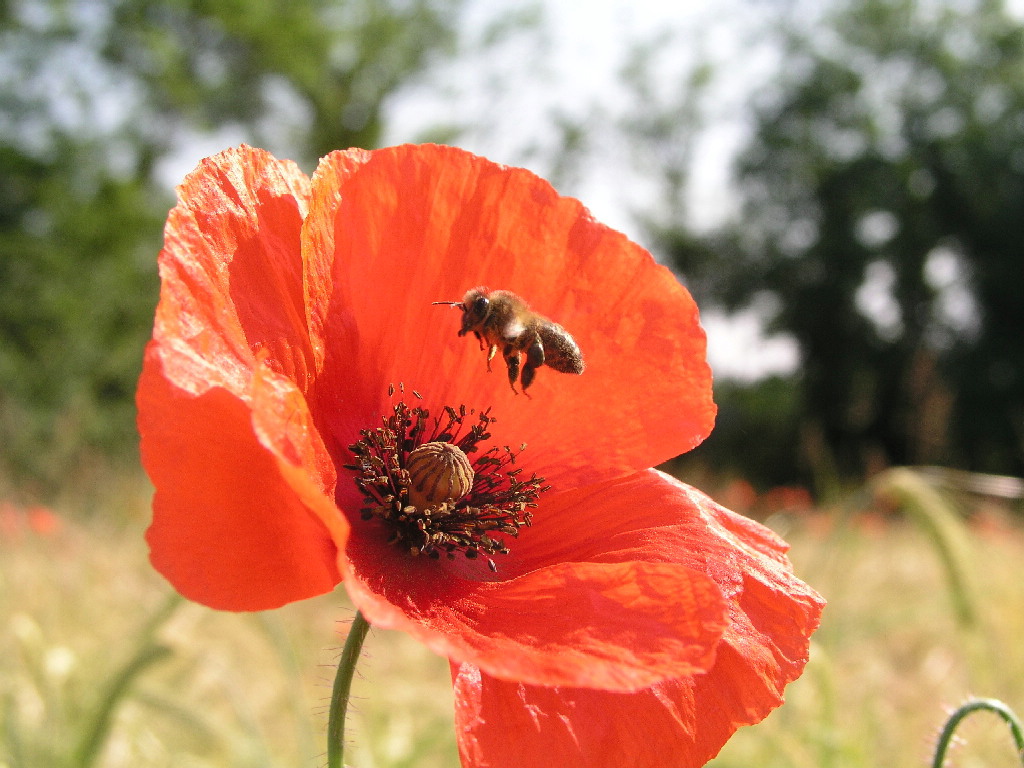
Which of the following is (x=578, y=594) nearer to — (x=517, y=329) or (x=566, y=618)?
(x=566, y=618)

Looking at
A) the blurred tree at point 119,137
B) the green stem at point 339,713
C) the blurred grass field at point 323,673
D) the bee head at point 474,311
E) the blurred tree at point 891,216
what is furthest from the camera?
the blurred tree at point 891,216

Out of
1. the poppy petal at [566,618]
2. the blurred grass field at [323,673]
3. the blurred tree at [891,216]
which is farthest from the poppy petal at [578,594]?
the blurred tree at [891,216]

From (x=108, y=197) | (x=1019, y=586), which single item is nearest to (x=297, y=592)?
(x=1019, y=586)

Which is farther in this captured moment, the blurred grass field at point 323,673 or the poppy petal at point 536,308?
the blurred grass field at point 323,673

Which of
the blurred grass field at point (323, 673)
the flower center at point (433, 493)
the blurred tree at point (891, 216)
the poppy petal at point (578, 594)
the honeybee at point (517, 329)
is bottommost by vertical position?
the blurred grass field at point (323, 673)

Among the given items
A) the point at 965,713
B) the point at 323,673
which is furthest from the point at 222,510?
the point at 323,673

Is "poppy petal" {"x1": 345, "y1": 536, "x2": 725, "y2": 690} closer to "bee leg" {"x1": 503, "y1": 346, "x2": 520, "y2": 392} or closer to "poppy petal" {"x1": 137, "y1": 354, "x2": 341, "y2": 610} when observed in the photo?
"poppy petal" {"x1": 137, "y1": 354, "x2": 341, "y2": 610}

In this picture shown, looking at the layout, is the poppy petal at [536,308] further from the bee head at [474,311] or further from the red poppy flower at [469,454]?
the bee head at [474,311]
